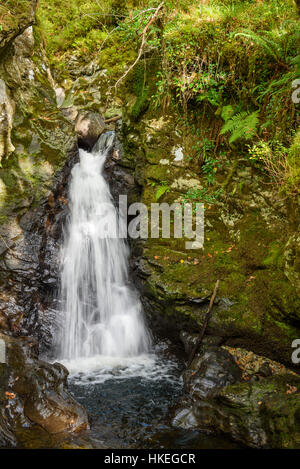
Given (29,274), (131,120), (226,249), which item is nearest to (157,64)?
(131,120)

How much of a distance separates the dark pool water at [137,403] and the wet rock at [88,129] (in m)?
5.26

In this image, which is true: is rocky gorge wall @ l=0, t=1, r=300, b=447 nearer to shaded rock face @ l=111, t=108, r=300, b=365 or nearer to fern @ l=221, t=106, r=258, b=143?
shaded rock face @ l=111, t=108, r=300, b=365

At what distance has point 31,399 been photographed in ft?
12.4

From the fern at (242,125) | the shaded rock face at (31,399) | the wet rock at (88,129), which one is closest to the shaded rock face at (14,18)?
the wet rock at (88,129)

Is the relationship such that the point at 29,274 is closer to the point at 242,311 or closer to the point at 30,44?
the point at 242,311

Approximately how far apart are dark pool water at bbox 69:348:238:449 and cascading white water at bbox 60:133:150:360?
55cm

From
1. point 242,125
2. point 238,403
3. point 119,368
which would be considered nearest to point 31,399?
point 119,368

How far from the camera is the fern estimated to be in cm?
525

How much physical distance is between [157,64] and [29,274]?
5.47 metres

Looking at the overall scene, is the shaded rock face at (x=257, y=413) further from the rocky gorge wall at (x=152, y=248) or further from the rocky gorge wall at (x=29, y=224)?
the rocky gorge wall at (x=29, y=224)

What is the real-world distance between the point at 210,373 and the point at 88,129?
628 centimetres

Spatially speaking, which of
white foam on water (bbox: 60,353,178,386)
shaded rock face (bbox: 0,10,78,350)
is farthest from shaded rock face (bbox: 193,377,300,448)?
shaded rock face (bbox: 0,10,78,350)

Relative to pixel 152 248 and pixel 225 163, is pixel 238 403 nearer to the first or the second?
pixel 152 248
